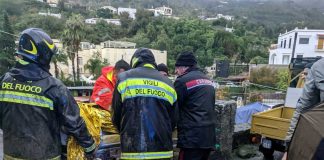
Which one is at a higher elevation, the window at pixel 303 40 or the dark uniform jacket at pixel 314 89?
the window at pixel 303 40

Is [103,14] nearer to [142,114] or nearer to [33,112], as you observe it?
[142,114]

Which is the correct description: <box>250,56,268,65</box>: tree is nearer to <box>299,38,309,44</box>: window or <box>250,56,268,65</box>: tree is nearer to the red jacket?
<box>299,38,309,44</box>: window

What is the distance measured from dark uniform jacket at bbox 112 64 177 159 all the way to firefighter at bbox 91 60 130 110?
0.56m

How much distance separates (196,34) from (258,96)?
5392 cm

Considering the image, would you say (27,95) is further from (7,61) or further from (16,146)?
(7,61)

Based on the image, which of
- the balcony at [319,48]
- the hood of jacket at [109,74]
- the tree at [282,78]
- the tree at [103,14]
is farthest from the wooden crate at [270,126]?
the tree at [103,14]

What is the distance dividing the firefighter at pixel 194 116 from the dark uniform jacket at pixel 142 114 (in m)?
0.50

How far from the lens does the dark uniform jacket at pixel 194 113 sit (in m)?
3.09

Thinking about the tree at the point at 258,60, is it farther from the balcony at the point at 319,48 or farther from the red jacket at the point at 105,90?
the red jacket at the point at 105,90

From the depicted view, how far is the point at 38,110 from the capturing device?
7.20 feet

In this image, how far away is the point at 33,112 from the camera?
2189 mm

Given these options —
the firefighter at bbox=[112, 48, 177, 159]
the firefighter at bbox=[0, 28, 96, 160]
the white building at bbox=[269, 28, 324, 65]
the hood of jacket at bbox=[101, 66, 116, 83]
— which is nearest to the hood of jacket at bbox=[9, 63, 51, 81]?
the firefighter at bbox=[0, 28, 96, 160]

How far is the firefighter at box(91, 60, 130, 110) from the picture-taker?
10.4ft

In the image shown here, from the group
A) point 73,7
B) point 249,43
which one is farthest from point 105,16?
point 249,43
